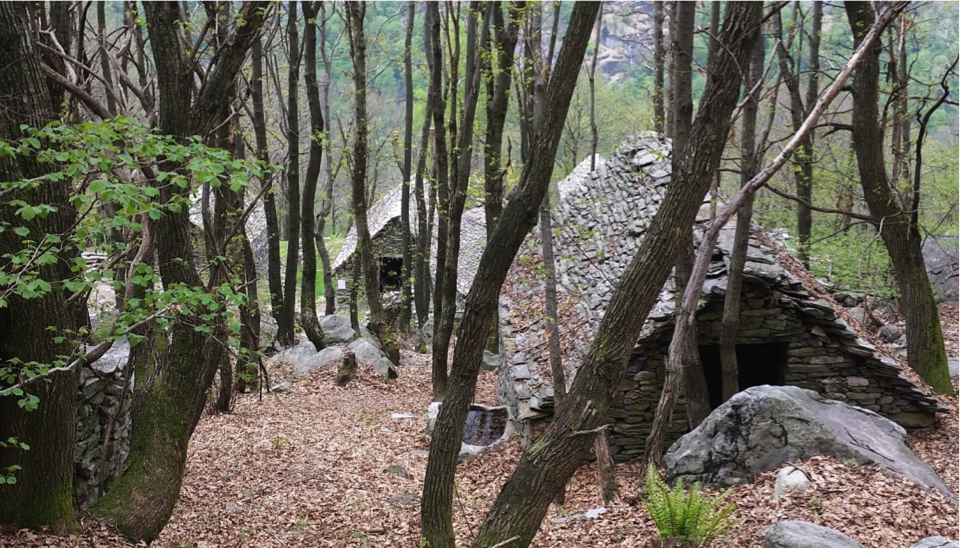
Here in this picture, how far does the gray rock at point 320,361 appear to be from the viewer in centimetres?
1219

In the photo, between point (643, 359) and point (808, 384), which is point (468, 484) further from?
point (808, 384)

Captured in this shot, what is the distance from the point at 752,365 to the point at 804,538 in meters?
6.25

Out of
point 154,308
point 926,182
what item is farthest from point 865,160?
point 926,182

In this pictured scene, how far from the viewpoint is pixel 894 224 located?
7.81 m

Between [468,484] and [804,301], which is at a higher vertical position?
[804,301]

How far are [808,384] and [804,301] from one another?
3.50ft

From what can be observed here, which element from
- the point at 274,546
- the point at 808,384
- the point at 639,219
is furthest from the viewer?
the point at 639,219

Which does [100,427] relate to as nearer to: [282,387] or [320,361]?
[282,387]

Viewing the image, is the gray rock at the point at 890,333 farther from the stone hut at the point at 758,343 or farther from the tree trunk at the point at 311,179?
the tree trunk at the point at 311,179

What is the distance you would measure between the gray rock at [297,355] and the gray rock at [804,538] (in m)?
9.95

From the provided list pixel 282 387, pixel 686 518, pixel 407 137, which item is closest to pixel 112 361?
pixel 686 518

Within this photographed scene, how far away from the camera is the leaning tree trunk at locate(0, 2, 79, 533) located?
147 inches

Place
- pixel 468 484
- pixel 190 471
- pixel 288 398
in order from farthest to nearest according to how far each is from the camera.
A: 1. pixel 288 398
2. pixel 468 484
3. pixel 190 471

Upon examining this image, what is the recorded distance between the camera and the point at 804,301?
776cm
